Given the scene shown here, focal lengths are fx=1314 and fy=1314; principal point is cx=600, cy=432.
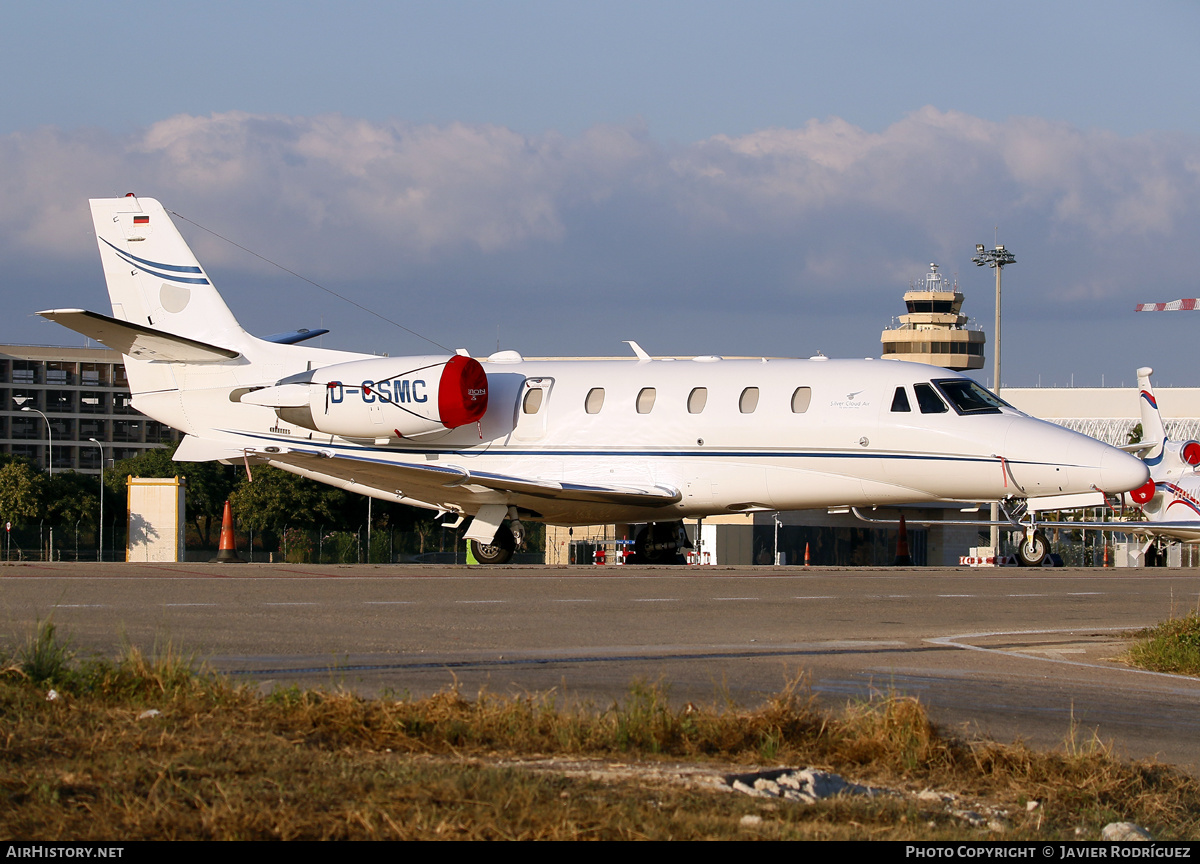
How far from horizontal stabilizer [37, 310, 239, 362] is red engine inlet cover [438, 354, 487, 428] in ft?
16.6

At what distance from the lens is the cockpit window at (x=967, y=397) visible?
Result: 2181 cm

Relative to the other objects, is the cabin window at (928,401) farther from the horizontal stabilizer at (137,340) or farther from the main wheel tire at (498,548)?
the horizontal stabilizer at (137,340)

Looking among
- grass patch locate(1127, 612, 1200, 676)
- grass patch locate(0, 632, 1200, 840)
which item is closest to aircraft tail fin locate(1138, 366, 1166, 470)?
grass patch locate(1127, 612, 1200, 676)

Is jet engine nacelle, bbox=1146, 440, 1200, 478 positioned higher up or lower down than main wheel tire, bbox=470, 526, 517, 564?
higher up

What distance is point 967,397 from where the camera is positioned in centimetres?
2191

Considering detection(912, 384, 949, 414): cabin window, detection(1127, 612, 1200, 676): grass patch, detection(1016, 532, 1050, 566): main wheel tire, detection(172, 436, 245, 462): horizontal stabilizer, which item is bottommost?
detection(1127, 612, 1200, 676): grass patch

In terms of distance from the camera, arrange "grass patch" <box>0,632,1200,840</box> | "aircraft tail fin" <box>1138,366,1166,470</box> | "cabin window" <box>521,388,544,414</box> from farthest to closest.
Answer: "aircraft tail fin" <box>1138,366,1166,470</box>, "cabin window" <box>521,388,544,414</box>, "grass patch" <box>0,632,1200,840</box>

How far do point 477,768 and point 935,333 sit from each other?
426ft

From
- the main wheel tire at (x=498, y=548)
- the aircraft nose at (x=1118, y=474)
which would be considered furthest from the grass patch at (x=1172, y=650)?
the main wheel tire at (x=498, y=548)

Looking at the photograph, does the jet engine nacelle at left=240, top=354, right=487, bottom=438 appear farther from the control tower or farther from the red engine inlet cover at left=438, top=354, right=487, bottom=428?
the control tower

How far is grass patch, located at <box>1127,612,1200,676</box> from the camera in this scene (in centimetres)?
1060

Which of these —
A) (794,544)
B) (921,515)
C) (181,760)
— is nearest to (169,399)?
(181,760)
